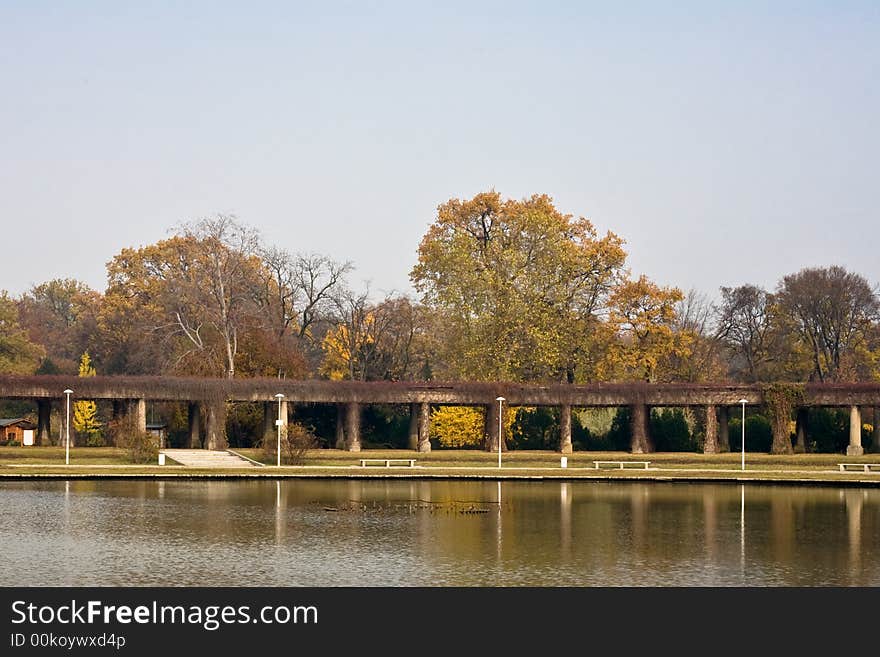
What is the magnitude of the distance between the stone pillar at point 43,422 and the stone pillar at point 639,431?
35.6 m

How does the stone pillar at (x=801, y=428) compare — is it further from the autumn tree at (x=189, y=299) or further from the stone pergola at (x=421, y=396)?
the autumn tree at (x=189, y=299)

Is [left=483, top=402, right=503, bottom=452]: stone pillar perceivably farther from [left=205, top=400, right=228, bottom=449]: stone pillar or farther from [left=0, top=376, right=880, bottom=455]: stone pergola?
[left=205, top=400, right=228, bottom=449]: stone pillar

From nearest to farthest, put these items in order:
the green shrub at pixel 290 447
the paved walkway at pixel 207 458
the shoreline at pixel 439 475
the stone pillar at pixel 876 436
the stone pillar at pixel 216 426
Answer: the shoreline at pixel 439 475, the paved walkway at pixel 207 458, the green shrub at pixel 290 447, the stone pillar at pixel 216 426, the stone pillar at pixel 876 436

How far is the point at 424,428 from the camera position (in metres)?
77.1

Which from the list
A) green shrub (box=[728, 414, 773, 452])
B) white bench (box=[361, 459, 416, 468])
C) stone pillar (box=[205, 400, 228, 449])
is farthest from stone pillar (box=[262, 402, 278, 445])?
green shrub (box=[728, 414, 773, 452])

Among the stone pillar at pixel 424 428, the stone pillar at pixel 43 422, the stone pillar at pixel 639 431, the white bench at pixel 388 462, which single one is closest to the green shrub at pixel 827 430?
the stone pillar at pixel 639 431

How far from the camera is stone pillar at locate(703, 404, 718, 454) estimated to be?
76.2 meters

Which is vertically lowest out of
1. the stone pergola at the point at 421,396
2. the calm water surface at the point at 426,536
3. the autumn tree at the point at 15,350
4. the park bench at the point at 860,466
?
the calm water surface at the point at 426,536

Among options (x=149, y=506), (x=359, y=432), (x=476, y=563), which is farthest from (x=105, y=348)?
(x=476, y=563)

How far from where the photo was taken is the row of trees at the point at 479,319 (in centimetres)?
8288

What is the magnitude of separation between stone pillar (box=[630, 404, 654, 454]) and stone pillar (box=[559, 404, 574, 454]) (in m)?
3.88
